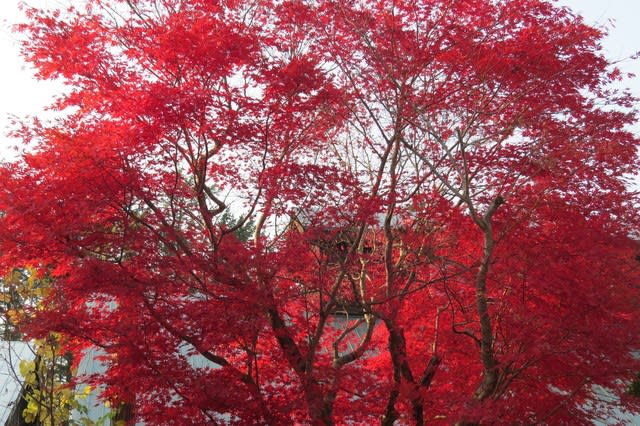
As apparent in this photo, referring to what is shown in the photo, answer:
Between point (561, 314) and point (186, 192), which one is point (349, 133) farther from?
point (561, 314)

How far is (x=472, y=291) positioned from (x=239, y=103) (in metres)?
5.04

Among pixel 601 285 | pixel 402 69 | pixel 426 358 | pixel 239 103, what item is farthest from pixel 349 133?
pixel 601 285

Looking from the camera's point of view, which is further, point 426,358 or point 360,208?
point 426,358

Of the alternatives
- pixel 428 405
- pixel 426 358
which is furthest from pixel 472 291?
pixel 428 405

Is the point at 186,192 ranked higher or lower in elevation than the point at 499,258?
higher

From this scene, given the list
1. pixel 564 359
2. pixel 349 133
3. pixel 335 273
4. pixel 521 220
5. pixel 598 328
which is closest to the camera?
pixel 598 328

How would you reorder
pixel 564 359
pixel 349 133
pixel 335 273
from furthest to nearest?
pixel 349 133
pixel 335 273
pixel 564 359

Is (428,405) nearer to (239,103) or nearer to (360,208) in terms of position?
(360,208)

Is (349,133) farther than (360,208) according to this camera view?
Yes

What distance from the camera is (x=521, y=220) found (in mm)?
8031

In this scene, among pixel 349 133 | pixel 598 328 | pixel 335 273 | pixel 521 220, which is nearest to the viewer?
pixel 598 328

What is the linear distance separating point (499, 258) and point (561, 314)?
Result: 1233 millimetres

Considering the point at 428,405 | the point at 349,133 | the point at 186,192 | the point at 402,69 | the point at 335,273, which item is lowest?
the point at 428,405

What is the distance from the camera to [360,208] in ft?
26.2
